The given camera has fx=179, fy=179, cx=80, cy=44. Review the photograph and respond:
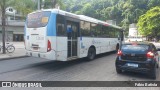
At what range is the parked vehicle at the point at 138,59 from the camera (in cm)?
772

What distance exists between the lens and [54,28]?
9000 mm

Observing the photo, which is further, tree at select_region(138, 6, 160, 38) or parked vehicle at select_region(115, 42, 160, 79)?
tree at select_region(138, 6, 160, 38)

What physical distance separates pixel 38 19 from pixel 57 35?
153cm

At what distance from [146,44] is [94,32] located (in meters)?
5.54

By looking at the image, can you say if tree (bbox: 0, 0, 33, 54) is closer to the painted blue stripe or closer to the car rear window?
the painted blue stripe

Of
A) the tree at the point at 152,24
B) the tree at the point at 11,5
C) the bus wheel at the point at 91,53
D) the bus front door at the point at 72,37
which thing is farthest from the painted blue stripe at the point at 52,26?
the tree at the point at 152,24

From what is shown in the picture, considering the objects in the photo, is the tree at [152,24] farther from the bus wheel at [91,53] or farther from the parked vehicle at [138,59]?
the parked vehicle at [138,59]

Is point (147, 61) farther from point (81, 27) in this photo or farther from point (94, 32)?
point (94, 32)

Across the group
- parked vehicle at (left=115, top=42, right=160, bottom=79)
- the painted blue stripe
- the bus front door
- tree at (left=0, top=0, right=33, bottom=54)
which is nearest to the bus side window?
the painted blue stripe

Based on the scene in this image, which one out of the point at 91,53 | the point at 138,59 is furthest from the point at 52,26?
the point at 91,53

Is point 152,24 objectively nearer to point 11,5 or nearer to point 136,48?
point 11,5

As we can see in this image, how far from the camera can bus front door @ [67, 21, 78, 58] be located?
10.1m

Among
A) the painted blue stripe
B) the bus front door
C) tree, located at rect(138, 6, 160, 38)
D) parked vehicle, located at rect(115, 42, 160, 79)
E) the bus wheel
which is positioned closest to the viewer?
parked vehicle, located at rect(115, 42, 160, 79)

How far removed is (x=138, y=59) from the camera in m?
7.90
